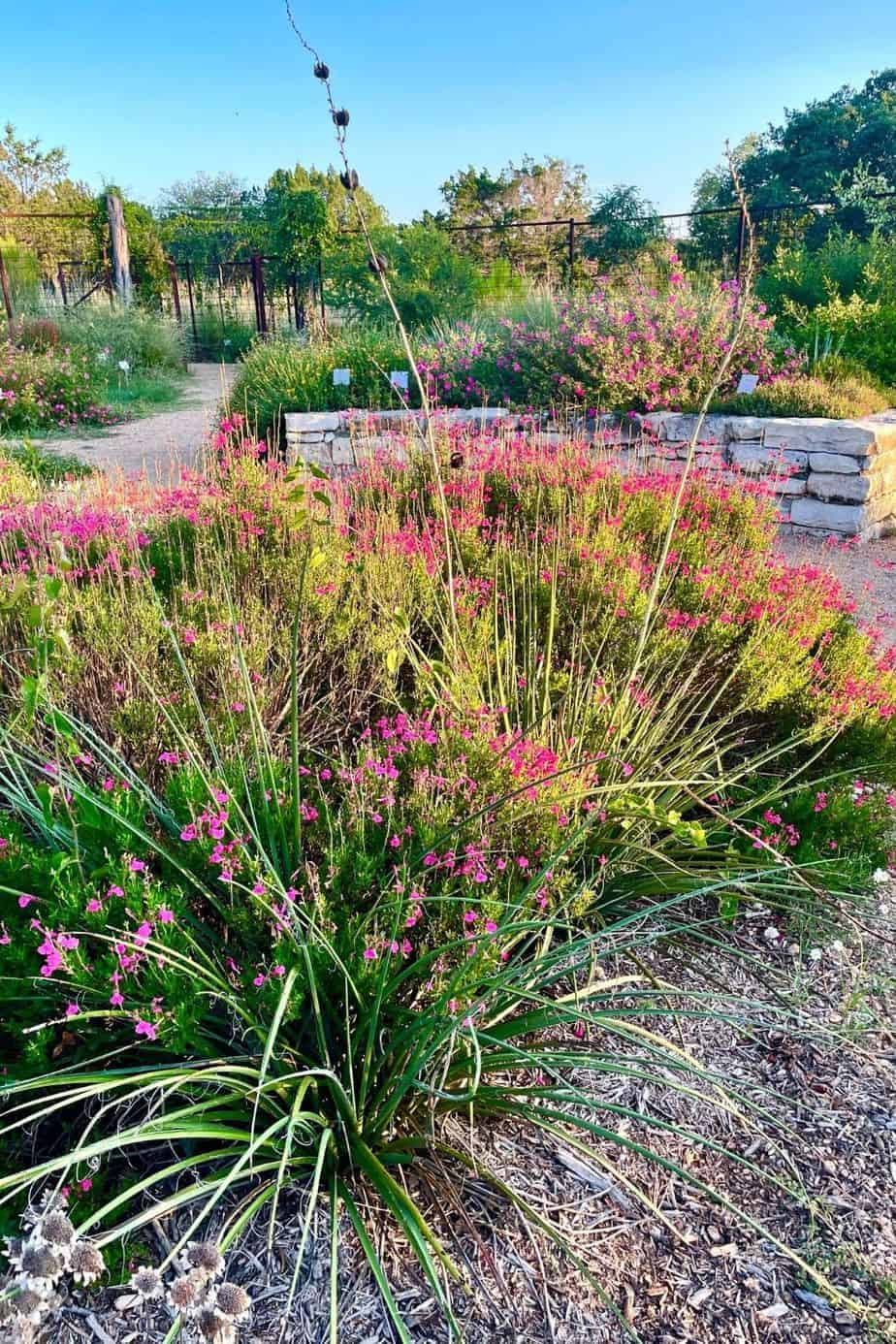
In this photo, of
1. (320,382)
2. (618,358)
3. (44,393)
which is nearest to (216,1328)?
(618,358)

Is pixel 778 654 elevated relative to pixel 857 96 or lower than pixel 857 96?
lower

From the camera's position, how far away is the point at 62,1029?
5.17 feet

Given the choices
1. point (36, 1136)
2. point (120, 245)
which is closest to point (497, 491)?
point (36, 1136)

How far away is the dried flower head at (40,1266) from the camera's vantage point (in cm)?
99

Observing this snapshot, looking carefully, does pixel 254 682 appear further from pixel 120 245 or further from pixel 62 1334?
pixel 120 245

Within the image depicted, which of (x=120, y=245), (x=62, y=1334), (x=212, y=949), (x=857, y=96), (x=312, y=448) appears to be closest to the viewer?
(x=62, y=1334)

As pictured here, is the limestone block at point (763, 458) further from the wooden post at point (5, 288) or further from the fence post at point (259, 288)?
the wooden post at point (5, 288)

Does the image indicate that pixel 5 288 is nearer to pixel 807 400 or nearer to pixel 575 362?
pixel 575 362

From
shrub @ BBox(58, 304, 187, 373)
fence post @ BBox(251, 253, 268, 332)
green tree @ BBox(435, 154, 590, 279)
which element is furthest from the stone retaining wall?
green tree @ BBox(435, 154, 590, 279)

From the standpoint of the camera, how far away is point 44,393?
1098 cm

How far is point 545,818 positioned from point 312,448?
631 centimetres

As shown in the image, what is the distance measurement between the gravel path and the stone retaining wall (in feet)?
7.62

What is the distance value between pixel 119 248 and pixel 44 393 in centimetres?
543

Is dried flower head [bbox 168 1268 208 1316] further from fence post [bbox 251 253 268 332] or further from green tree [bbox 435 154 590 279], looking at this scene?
green tree [bbox 435 154 590 279]
